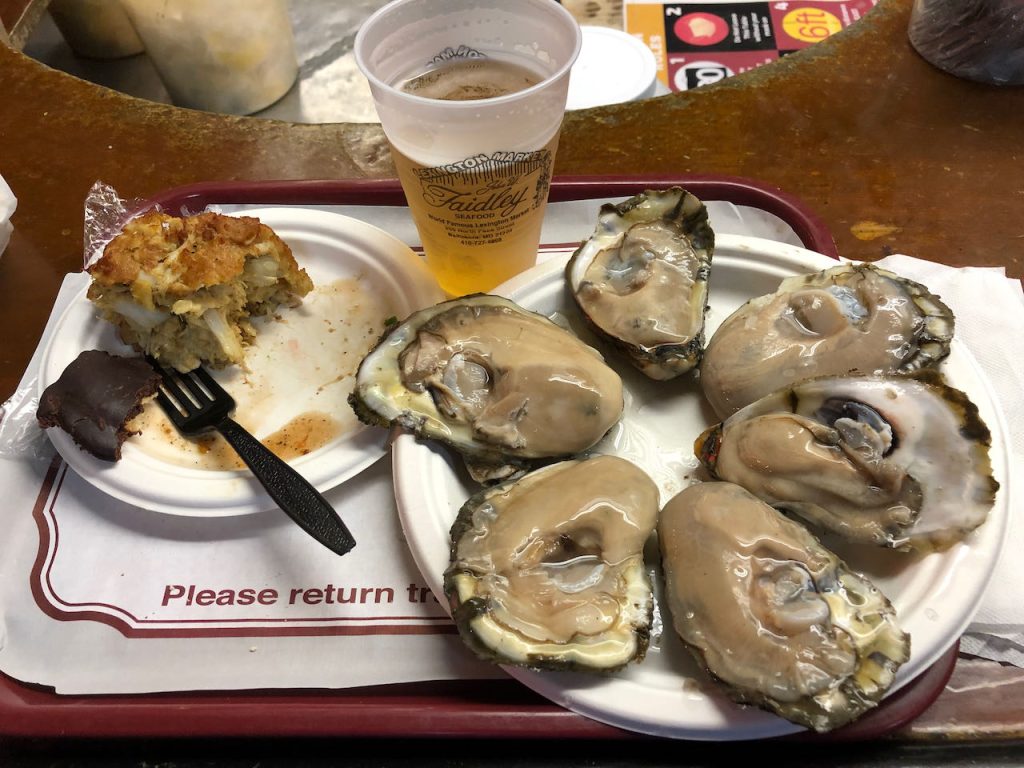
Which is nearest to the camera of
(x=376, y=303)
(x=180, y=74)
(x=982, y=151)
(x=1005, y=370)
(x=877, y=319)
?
(x=877, y=319)

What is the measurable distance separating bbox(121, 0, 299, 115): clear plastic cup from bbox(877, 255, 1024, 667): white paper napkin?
151cm

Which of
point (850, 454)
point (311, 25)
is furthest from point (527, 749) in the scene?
point (311, 25)

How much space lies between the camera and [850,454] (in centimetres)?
79

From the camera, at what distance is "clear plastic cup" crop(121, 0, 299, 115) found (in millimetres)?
1646

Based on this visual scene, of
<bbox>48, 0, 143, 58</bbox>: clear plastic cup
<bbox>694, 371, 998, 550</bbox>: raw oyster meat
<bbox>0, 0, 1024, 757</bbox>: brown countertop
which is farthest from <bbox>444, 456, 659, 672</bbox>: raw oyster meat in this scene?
<bbox>48, 0, 143, 58</bbox>: clear plastic cup

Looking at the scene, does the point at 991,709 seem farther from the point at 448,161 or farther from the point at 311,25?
the point at 311,25

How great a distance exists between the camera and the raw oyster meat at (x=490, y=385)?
853 millimetres

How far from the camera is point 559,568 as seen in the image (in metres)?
0.77

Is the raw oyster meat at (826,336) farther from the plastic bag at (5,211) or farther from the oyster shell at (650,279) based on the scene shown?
the plastic bag at (5,211)

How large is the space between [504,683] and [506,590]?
0.14 metres

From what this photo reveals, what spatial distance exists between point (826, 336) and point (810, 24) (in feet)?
5.39

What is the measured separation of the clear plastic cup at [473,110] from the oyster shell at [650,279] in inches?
5.1

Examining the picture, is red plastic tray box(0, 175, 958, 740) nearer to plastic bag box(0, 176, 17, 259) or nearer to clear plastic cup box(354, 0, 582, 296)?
clear plastic cup box(354, 0, 582, 296)

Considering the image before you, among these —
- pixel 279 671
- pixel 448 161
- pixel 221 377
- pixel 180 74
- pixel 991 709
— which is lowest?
pixel 991 709
